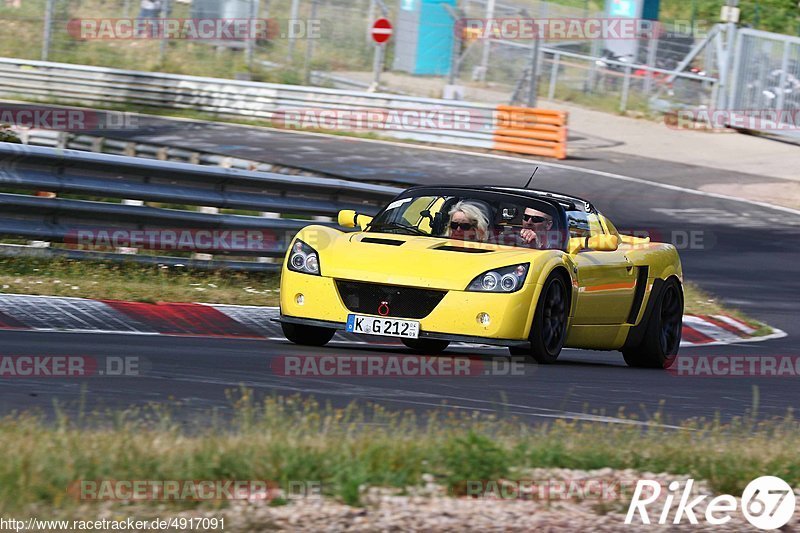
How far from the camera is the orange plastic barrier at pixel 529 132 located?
28.9m

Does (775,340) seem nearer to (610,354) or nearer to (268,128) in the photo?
(610,354)

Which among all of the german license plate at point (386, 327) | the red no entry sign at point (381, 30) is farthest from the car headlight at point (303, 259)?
the red no entry sign at point (381, 30)

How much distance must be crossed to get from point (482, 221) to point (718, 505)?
4.57 m

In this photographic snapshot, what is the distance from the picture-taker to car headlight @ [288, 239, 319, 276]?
924 cm

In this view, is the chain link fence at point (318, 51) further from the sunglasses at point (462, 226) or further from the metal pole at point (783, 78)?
the sunglasses at point (462, 226)

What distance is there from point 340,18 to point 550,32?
701 centimetres

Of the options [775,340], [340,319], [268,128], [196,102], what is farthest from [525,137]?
[340,319]

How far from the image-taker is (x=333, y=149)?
2745 cm

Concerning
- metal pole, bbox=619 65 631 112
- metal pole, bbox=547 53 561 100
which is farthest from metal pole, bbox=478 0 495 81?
metal pole, bbox=619 65 631 112

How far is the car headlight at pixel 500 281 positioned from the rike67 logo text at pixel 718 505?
10.8 feet

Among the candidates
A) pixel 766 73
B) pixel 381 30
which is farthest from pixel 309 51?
pixel 766 73

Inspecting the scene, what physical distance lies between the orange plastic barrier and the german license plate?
2038cm

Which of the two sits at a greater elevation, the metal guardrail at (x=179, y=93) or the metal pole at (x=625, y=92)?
the metal pole at (x=625, y=92)

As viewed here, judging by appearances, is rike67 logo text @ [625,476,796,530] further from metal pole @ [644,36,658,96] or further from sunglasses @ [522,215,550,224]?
metal pole @ [644,36,658,96]
